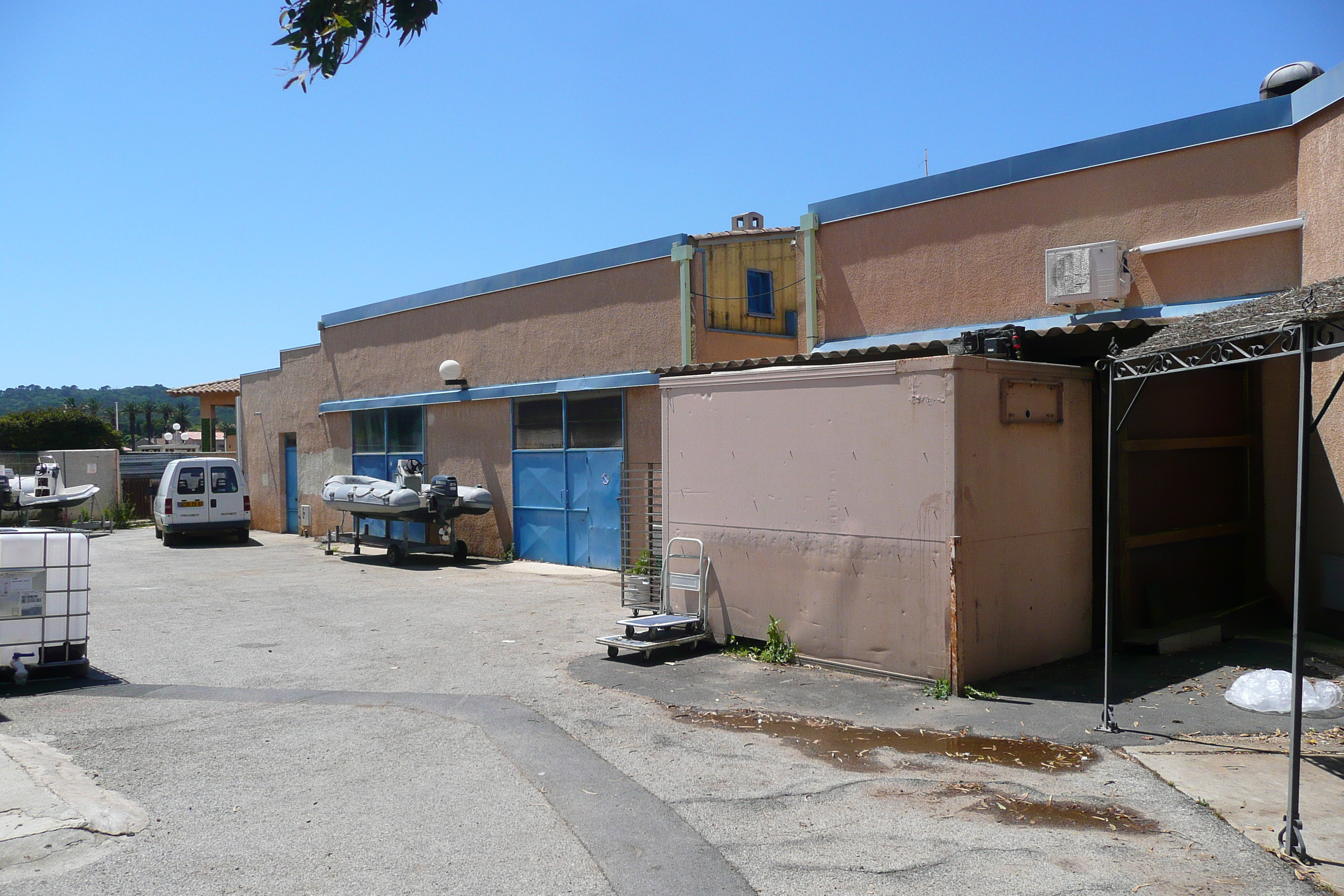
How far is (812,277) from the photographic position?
1233cm

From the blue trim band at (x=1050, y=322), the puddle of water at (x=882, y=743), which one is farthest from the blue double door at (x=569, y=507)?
the puddle of water at (x=882, y=743)

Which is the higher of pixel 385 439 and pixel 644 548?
pixel 385 439

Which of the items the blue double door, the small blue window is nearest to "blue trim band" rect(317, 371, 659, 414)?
the blue double door

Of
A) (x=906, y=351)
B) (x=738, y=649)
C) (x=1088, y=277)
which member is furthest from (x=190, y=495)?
(x=1088, y=277)

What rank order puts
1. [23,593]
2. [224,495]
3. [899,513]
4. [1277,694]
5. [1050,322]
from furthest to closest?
[224,495]
[1050,322]
[23,593]
[899,513]
[1277,694]

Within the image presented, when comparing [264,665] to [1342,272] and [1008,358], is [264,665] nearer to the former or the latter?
[1008,358]

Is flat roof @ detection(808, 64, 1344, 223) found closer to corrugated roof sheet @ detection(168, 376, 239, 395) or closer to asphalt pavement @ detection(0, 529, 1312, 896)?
asphalt pavement @ detection(0, 529, 1312, 896)

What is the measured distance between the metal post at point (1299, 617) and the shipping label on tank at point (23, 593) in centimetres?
876

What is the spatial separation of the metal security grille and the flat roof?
13.6ft

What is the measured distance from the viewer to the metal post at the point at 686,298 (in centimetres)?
1426

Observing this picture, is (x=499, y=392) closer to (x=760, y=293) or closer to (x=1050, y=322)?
(x=760, y=293)

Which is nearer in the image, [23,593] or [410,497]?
[23,593]

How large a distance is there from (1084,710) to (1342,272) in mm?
4602

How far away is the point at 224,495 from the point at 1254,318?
2112 centimetres
